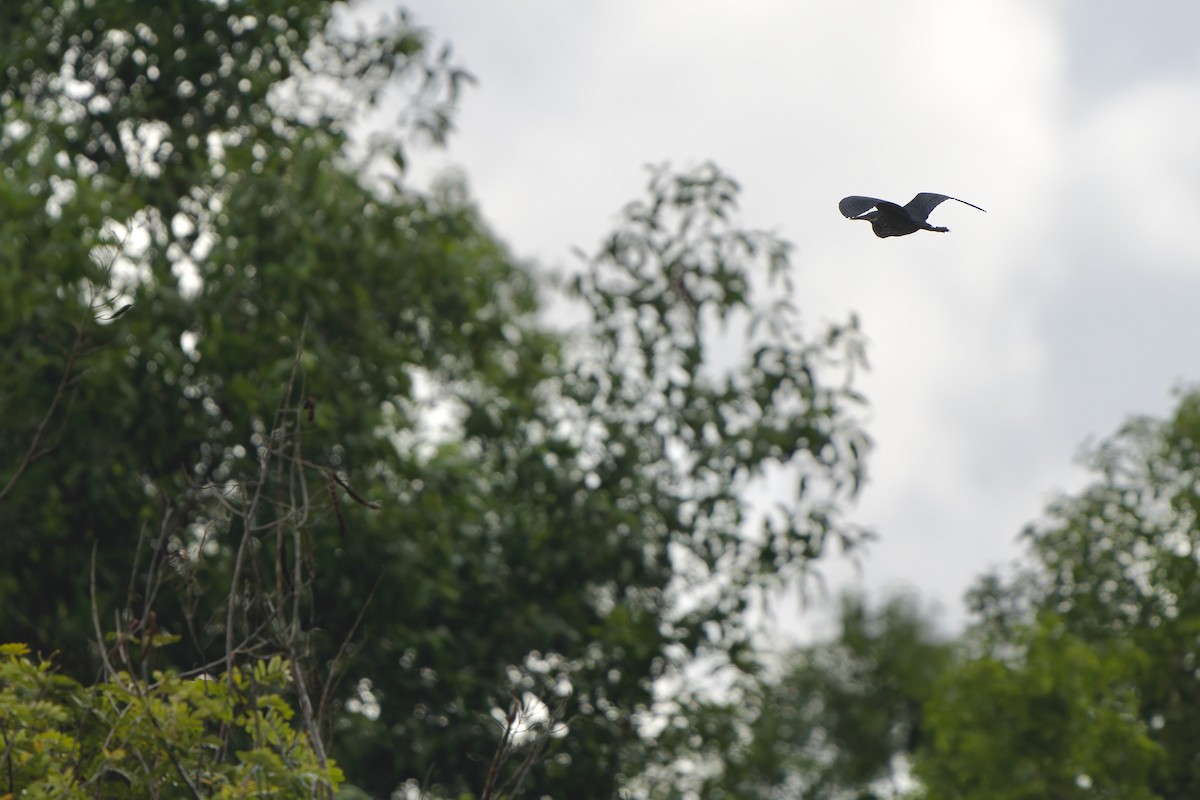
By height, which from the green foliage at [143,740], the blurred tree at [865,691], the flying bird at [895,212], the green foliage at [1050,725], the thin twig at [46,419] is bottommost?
the green foliage at [143,740]

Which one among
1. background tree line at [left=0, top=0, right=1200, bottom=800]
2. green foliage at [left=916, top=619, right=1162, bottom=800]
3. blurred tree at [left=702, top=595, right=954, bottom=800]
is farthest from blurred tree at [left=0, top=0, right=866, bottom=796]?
blurred tree at [left=702, top=595, right=954, bottom=800]

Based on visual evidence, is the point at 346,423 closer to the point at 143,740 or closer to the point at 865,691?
the point at 143,740

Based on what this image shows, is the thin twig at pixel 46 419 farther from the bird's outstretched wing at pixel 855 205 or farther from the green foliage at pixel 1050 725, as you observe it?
the green foliage at pixel 1050 725

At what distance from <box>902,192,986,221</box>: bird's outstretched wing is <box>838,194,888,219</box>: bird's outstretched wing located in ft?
0.06

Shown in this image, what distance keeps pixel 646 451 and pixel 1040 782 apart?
6587mm

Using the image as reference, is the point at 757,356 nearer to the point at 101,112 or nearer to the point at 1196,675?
the point at 101,112

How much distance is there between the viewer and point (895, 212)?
3746 millimetres

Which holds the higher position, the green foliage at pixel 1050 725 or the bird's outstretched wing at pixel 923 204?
the green foliage at pixel 1050 725

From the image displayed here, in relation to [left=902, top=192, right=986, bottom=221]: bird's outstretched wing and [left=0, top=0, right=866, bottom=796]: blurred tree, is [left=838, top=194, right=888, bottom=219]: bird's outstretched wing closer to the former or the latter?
[left=902, top=192, right=986, bottom=221]: bird's outstretched wing

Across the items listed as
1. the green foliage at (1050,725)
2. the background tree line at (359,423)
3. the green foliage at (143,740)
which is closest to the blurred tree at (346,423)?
the background tree line at (359,423)

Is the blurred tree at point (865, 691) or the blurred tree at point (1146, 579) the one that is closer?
the blurred tree at point (1146, 579)

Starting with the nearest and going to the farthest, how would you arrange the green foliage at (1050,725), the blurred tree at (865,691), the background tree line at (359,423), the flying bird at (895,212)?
1. the flying bird at (895,212)
2. the background tree line at (359,423)
3. the green foliage at (1050,725)
4. the blurred tree at (865,691)

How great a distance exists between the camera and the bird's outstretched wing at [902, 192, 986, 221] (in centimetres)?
374

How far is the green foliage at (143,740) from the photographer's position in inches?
166
